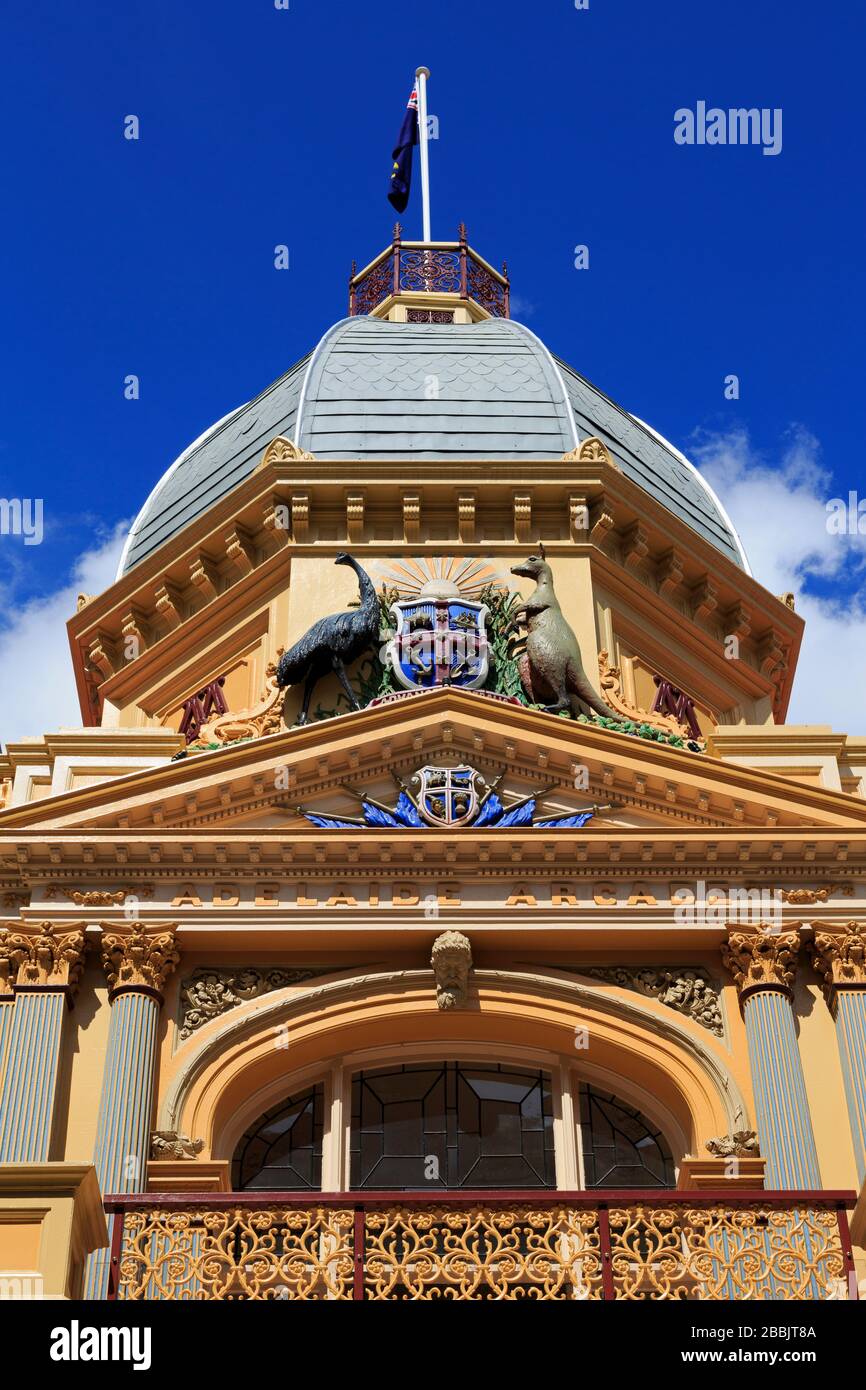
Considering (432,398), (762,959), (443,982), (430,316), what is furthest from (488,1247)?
(430,316)

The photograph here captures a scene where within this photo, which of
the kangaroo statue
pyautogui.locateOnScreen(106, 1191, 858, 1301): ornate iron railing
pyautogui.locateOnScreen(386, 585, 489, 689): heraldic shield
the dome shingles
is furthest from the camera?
the dome shingles

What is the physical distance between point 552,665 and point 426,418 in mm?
7663

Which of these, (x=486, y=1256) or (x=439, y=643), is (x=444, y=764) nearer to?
(x=439, y=643)

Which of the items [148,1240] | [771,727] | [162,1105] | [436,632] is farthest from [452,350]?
[148,1240]

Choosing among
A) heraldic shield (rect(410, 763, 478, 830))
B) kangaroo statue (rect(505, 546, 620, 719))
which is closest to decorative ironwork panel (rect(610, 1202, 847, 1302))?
heraldic shield (rect(410, 763, 478, 830))

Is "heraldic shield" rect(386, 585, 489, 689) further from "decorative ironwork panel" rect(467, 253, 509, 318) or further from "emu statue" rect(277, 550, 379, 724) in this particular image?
"decorative ironwork panel" rect(467, 253, 509, 318)

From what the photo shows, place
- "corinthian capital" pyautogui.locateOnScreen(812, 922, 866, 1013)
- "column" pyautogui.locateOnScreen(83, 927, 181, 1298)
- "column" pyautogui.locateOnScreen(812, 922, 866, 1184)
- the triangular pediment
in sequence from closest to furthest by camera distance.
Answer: "column" pyautogui.locateOnScreen(83, 927, 181, 1298)
"column" pyautogui.locateOnScreen(812, 922, 866, 1184)
"corinthian capital" pyautogui.locateOnScreen(812, 922, 866, 1013)
the triangular pediment

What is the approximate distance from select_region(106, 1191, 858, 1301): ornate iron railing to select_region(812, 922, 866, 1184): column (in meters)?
3.86

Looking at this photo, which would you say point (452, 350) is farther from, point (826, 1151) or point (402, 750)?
point (826, 1151)

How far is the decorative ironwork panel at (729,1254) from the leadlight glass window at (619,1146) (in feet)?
13.1

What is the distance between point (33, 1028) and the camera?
2180 centimetres

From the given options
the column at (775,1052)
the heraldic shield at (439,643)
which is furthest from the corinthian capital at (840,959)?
the heraldic shield at (439,643)

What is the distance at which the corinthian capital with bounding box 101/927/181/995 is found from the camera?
22234 mm
